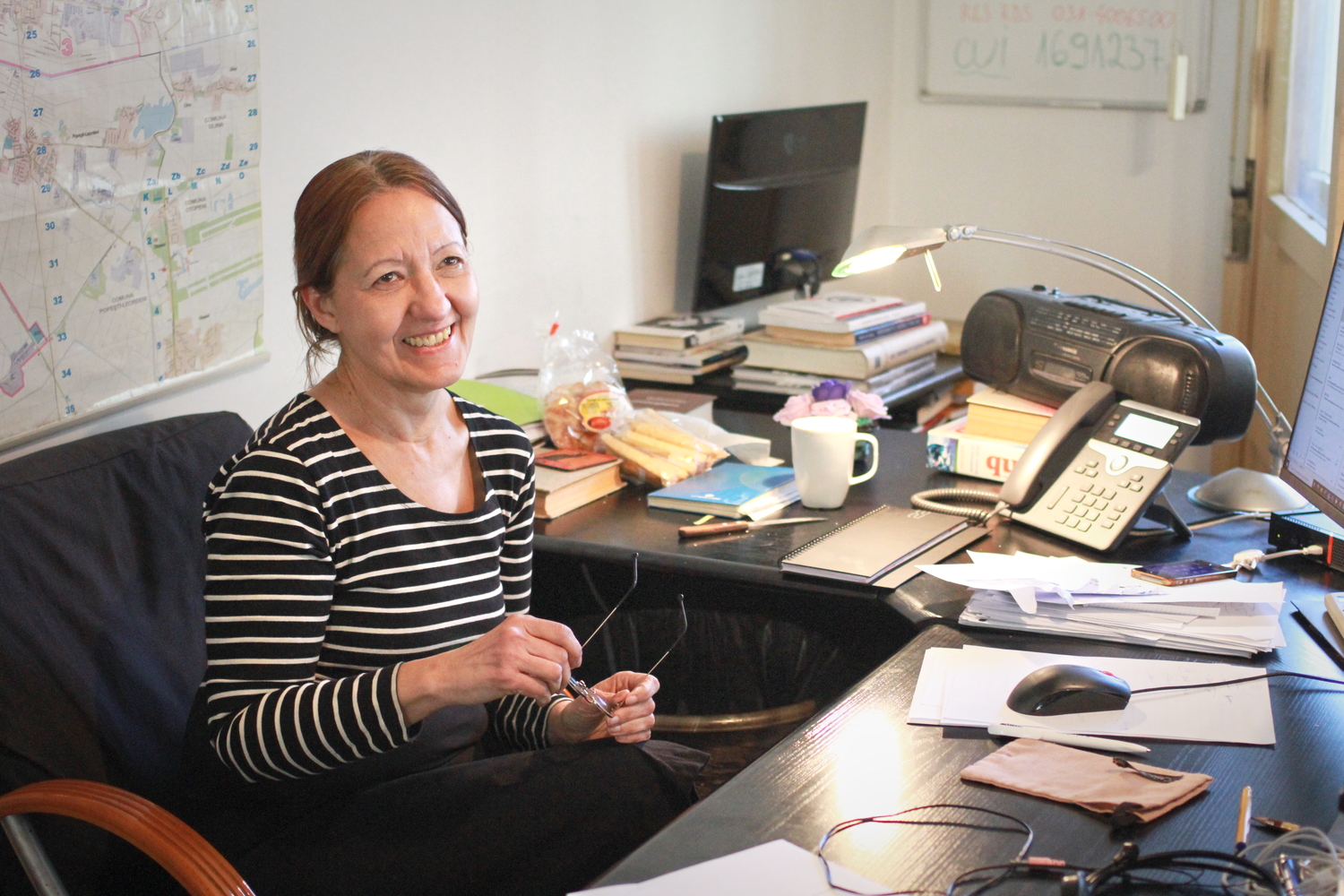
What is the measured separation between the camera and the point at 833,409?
6.15ft

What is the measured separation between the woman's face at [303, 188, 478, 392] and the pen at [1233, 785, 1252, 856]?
87cm

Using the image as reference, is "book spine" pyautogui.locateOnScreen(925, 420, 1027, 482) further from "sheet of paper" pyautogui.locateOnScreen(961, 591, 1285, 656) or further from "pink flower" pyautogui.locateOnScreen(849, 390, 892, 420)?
"sheet of paper" pyautogui.locateOnScreen(961, 591, 1285, 656)

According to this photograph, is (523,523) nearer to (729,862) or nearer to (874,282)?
(729,862)

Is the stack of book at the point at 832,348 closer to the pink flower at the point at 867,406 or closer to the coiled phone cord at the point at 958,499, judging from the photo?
the pink flower at the point at 867,406

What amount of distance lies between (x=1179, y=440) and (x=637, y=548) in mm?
710

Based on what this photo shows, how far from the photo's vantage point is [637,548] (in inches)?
63.4

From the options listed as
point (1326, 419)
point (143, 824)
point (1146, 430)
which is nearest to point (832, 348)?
point (1146, 430)

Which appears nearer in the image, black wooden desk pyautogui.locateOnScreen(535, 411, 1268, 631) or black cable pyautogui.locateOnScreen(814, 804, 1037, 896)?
black cable pyautogui.locateOnScreen(814, 804, 1037, 896)

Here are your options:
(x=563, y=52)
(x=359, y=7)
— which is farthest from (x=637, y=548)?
(x=563, y=52)

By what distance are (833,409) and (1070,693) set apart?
0.84m

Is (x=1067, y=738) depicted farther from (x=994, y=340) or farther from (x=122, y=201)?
(x=122, y=201)

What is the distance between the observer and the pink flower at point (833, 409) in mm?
1871

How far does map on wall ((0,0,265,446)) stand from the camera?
1.46m

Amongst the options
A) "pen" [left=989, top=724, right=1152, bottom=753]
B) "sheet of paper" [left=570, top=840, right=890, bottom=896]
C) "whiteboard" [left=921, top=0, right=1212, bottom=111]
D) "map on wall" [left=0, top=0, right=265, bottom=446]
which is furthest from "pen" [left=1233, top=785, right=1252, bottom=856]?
"whiteboard" [left=921, top=0, right=1212, bottom=111]
